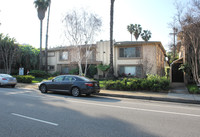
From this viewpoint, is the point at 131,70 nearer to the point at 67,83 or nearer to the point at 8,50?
the point at 67,83

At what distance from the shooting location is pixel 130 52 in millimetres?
23438

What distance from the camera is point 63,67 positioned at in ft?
95.8

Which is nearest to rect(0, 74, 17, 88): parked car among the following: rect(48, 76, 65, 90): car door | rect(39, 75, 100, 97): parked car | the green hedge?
rect(39, 75, 100, 97): parked car

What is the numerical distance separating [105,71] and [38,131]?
789 inches

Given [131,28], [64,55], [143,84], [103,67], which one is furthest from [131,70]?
[131,28]

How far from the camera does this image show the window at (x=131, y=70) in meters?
22.6

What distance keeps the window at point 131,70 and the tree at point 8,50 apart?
1570 cm

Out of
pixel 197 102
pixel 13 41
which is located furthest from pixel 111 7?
pixel 13 41

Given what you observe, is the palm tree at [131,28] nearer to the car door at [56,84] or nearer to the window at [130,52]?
the window at [130,52]

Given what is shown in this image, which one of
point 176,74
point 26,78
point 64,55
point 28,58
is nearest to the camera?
point 176,74

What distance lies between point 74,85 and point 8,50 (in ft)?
57.2

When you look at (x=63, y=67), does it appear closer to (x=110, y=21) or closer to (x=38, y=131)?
(x=110, y=21)

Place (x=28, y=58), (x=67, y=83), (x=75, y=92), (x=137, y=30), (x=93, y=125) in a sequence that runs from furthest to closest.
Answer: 1. (x=137, y=30)
2. (x=28, y=58)
3. (x=67, y=83)
4. (x=75, y=92)
5. (x=93, y=125)

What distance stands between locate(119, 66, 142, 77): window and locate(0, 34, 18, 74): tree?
618 inches
